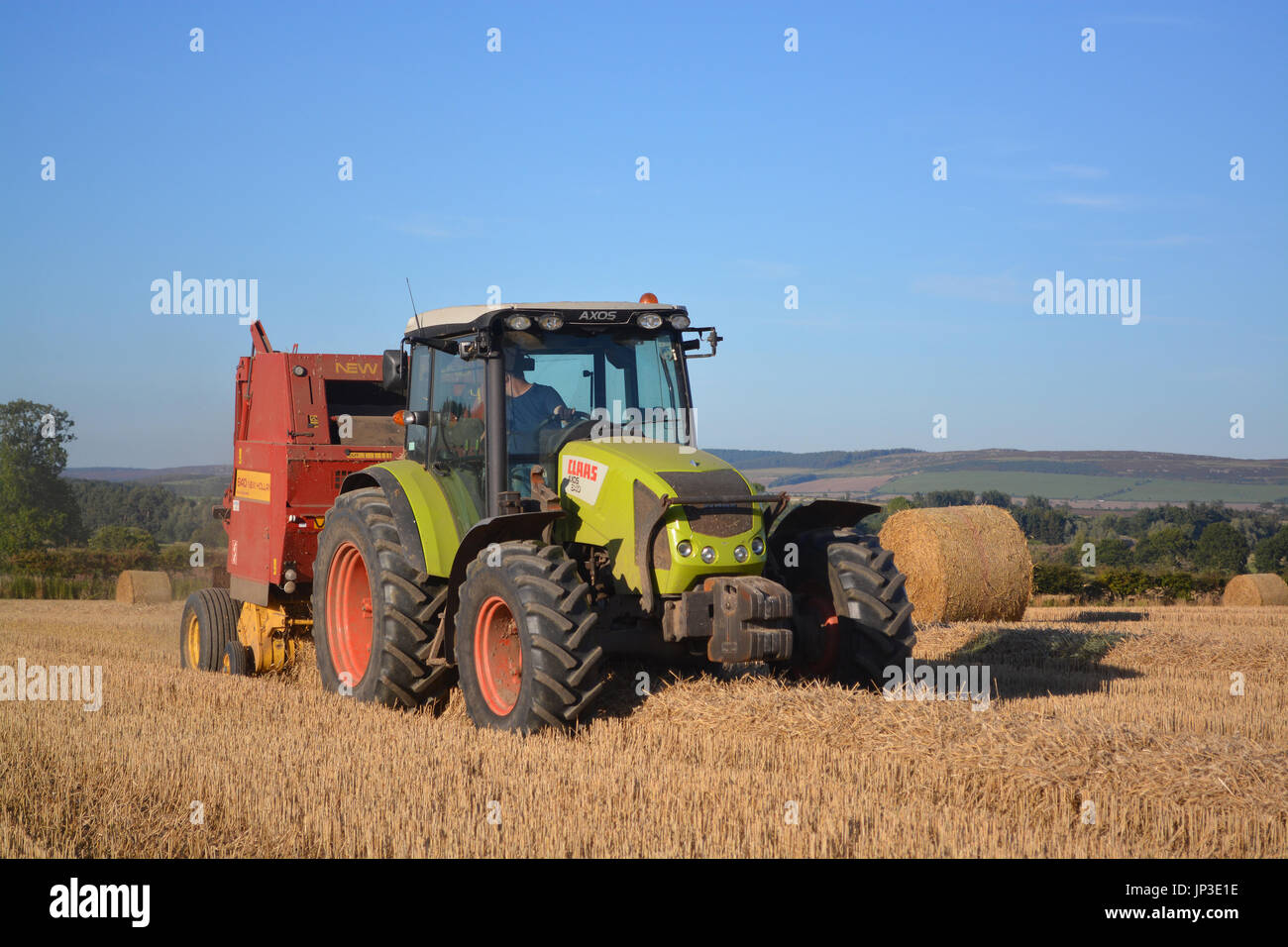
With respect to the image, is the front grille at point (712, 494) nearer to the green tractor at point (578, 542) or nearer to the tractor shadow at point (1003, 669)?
the green tractor at point (578, 542)

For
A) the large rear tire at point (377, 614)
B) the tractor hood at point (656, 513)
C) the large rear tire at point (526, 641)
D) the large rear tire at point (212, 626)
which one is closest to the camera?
the large rear tire at point (526, 641)

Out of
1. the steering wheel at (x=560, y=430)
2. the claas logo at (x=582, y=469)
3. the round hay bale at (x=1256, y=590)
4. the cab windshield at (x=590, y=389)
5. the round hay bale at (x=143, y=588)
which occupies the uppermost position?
the cab windshield at (x=590, y=389)

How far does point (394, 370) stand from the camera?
821cm

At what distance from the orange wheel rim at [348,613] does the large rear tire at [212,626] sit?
2065 millimetres

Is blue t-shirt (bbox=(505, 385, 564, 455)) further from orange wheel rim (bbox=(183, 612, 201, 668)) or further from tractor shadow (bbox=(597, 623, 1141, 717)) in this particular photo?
orange wheel rim (bbox=(183, 612, 201, 668))

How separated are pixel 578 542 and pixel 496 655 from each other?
78 cm

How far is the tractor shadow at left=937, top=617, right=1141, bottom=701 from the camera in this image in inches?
369

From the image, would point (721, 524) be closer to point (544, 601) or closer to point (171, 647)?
point (544, 601)

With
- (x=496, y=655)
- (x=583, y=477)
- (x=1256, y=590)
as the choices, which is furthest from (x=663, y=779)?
(x=1256, y=590)

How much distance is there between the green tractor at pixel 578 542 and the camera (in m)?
6.45

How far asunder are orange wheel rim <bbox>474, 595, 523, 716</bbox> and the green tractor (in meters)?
0.01

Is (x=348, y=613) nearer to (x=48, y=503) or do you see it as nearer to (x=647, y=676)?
(x=647, y=676)

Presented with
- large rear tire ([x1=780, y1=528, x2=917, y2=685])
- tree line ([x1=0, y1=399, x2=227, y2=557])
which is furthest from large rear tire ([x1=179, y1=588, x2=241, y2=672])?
tree line ([x1=0, y1=399, x2=227, y2=557])

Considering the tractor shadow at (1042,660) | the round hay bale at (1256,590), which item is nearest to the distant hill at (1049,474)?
the round hay bale at (1256,590)
